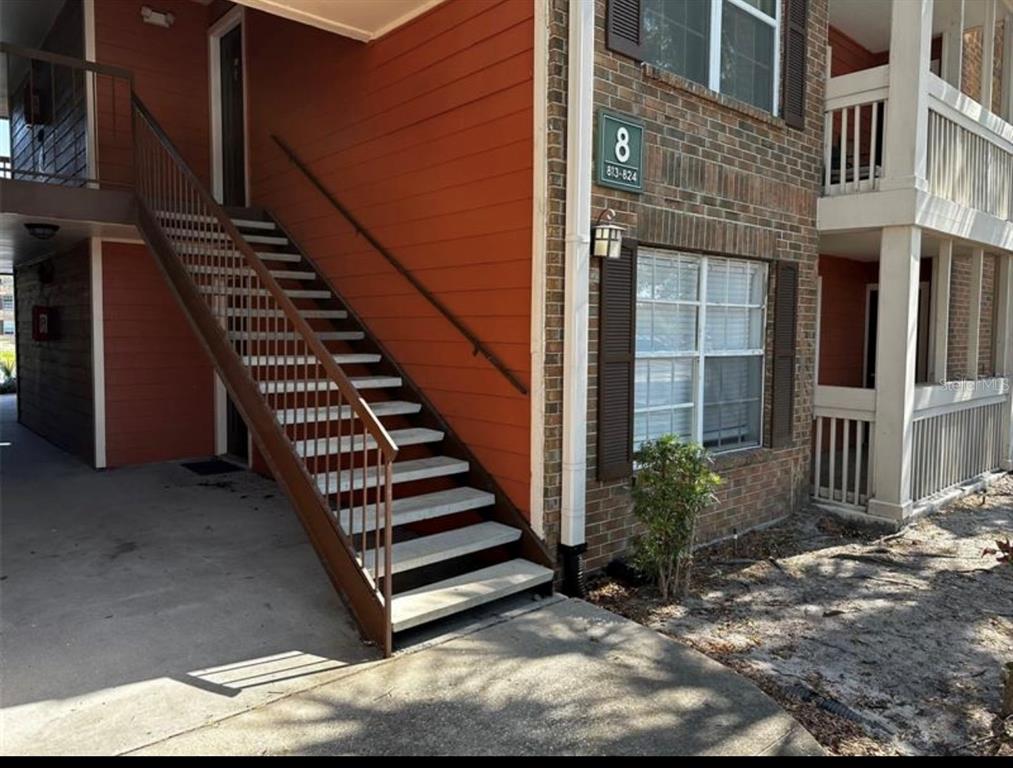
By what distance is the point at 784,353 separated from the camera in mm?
5805

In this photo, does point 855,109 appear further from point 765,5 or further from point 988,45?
point 988,45

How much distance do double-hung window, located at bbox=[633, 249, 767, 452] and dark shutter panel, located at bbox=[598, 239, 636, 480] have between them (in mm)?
230

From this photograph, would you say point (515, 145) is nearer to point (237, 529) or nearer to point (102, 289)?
point (237, 529)

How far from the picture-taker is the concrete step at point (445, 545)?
3787 mm

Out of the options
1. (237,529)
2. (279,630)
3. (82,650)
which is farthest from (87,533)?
(279,630)

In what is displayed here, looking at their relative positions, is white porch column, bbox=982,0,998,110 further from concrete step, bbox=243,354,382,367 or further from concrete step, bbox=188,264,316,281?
concrete step, bbox=188,264,316,281

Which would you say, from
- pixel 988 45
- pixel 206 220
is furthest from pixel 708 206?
pixel 988 45

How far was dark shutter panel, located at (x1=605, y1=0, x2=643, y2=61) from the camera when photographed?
423 centimetres

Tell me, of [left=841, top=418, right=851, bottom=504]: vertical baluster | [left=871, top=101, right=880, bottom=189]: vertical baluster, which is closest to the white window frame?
[left=871, top=101, right=880, bottom=189]: vertical baluster

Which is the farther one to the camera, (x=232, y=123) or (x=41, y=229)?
(x=232, y=123)

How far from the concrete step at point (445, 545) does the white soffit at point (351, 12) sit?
3492 mm

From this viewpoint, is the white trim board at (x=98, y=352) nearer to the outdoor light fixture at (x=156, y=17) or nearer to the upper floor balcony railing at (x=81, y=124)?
the upper floor balcony railing at (x=81, y=124)

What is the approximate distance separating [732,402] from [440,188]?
9.25 feet

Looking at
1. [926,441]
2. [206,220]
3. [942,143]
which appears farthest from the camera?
[926,441]
